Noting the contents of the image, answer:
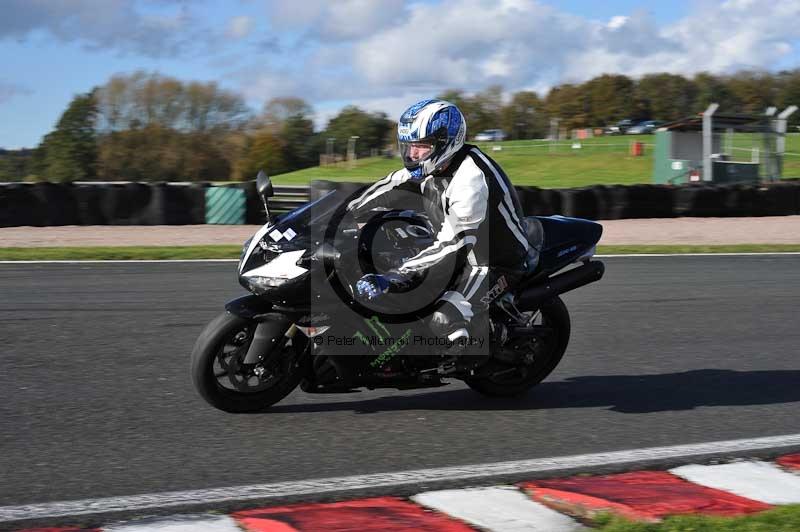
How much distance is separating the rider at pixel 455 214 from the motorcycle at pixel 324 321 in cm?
8

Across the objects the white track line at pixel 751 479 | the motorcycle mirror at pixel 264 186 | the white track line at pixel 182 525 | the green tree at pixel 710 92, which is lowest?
the white track line at pixel 751 479

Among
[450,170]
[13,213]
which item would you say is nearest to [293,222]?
[450,170]

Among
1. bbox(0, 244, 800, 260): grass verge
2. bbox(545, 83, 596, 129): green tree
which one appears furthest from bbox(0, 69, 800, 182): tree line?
bbox(0, 244, 800, 260): grass verge

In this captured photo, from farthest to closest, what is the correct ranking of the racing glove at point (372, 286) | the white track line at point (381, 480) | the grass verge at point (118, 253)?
the grass verge at point (118, 253) < the racing glove at point (372, 286) < the white track line at point (381, 480)

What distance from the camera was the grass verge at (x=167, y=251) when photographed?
43.7ft

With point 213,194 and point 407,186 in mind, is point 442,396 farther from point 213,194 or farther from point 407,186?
point 213,194

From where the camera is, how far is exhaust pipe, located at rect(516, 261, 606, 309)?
5.54 m

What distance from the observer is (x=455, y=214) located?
504 cm

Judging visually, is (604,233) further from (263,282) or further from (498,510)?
(498,510)

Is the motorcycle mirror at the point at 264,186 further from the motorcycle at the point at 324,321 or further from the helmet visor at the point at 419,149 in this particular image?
the helmet visor at the point at 419,149

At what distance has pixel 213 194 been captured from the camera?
62.1ft

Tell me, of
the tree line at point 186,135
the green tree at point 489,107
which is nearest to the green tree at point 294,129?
the tree line at point 186,135

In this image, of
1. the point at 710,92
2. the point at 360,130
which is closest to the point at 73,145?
the point at 360,130

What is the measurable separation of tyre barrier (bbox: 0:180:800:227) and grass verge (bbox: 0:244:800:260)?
3.08 m
